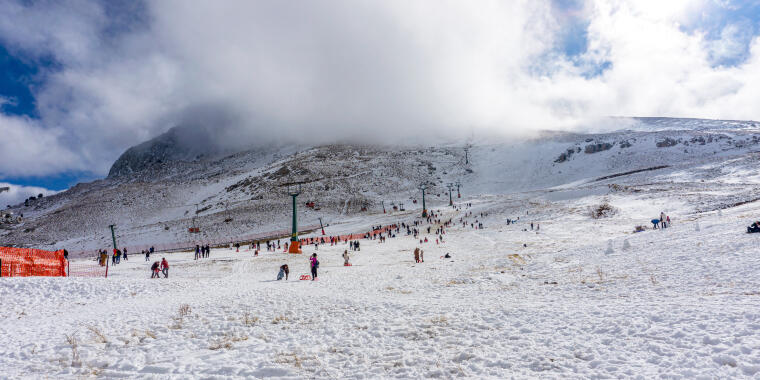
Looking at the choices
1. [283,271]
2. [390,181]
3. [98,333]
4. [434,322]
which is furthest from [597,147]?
[98,333]

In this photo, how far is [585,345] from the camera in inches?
286

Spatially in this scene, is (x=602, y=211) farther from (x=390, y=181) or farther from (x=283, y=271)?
(x=390, y=181)

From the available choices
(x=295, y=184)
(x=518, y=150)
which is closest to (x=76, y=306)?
(x=295, y=184)

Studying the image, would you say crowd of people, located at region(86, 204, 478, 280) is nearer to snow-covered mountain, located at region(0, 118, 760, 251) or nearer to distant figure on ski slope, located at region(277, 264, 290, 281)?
distant figure on ski slope, located at region(277, 264, 290, 281)

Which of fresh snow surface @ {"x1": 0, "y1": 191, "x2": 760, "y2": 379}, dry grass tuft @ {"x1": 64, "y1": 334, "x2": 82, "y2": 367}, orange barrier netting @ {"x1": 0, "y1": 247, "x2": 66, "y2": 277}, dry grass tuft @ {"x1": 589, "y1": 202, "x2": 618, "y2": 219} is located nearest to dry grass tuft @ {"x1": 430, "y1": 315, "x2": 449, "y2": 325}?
fresh snow surface @ {"x1": 0, "y1": 191, "x2": 760, "y2": 379}

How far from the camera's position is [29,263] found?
62.0 feet

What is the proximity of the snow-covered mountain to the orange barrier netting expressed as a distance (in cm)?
4348

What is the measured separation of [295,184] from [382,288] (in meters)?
87.3

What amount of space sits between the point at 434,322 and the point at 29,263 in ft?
71.6

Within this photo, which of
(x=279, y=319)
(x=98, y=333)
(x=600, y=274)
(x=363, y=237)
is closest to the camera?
(x=98, y=333)

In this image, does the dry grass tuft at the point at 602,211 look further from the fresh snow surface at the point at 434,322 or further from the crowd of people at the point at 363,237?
the fresh snow surface at the point at 434,322

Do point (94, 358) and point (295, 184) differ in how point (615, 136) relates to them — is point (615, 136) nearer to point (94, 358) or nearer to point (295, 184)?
point (295, 184)

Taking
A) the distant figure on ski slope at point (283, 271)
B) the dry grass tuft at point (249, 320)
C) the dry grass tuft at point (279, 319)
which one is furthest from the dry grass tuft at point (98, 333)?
the distant figure on ski slope at point (283, 271)

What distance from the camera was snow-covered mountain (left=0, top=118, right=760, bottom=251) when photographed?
69.0m
